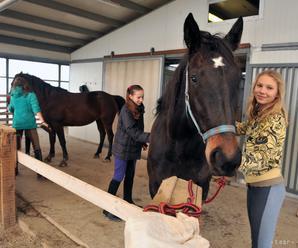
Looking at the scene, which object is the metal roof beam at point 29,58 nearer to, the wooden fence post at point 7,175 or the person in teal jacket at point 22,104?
the person in teal jacket at point 22,104

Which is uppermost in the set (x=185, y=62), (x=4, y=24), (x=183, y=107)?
(x=4, y=24)

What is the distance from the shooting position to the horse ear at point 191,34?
3.74 ft

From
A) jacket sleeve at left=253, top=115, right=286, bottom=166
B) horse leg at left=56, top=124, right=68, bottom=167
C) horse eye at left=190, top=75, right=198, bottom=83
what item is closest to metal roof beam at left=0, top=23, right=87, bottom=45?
horse leg at left=56, top=124, right=68, bottom=167

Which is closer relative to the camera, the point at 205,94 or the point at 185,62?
the point at 205,94

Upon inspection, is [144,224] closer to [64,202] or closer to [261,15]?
[64,202]

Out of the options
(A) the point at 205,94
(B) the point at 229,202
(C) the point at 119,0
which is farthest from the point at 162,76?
(A) the point at 205,94

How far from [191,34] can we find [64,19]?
16.1ft

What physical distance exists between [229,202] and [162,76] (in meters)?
2.62

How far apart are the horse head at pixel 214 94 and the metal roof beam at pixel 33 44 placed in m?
6.19

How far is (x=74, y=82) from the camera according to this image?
7227 mm

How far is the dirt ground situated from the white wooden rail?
0.63 meters

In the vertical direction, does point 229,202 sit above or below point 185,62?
below

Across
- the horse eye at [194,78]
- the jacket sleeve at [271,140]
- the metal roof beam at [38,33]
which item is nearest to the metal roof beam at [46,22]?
the metal roof beam at [38,33]

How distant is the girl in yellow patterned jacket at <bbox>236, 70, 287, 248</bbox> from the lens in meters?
1.20
